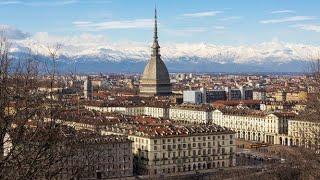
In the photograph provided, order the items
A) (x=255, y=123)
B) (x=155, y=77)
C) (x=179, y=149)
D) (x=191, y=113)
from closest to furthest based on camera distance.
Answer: (x=179, y=149) → (x=255, y=123) → (x=191, y=113) → (x=155, y=77)

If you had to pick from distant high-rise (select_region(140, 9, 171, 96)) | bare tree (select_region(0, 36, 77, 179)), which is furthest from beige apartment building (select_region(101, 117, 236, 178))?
distant high-rise (select_region(140, 9, 171, 96))

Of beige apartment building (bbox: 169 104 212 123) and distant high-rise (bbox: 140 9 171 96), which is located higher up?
distant high-rise (bbox: 140 9 171 96)

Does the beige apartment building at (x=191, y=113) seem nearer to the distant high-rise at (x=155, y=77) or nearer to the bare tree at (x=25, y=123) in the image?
the distant high-rise at (x=155, y=77)

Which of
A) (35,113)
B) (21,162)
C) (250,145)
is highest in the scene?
(35,113)

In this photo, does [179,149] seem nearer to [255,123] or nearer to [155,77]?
[255,123]

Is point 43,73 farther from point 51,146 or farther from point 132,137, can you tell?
point 132,137

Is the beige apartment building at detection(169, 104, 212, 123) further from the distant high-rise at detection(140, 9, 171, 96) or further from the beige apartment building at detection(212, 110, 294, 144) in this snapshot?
the distant high-rise at detection(140, 9, 171, 96)

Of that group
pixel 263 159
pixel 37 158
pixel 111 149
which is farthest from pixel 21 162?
pixel 263 159

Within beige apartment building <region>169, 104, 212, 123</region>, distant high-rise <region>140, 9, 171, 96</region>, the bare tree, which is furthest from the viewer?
distant high-rise <region>140, 9, 171, 96</region>

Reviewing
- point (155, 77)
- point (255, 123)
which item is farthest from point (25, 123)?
point (155, 77)
